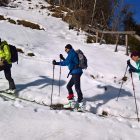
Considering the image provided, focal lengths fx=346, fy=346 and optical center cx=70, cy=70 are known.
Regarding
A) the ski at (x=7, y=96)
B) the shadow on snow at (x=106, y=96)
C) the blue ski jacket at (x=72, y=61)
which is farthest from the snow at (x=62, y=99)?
the blue ski jacket at (x=72, y=61)

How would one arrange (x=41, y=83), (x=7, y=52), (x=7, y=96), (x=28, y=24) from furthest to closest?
(x=28, y=24), (x=41, y=83), (x=7, y=96), (x=7, y=52)

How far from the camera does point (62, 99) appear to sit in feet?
38.1

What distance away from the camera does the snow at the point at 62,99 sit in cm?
856

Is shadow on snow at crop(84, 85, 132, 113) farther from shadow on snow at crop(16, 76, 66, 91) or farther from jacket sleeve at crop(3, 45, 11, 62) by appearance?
jacket sleeve at crop(3, 45, 11, 62)

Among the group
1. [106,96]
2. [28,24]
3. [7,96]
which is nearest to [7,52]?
[7,96]

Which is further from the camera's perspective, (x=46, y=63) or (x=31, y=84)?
(x=46, y=63)

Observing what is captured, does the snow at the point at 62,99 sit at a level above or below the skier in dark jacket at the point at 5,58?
below

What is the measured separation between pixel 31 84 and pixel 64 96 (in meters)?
1.51

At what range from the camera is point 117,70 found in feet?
52.8

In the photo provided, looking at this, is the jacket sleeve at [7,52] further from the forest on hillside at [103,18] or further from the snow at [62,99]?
the forest on hillside at [103,18]

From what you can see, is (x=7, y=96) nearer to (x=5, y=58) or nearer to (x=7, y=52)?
(x=5, y=58)

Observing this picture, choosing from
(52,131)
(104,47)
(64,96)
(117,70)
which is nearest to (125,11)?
(104,47)

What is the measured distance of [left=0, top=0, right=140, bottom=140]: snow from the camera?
28.1 feet

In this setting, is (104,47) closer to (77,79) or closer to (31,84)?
(31,84)
